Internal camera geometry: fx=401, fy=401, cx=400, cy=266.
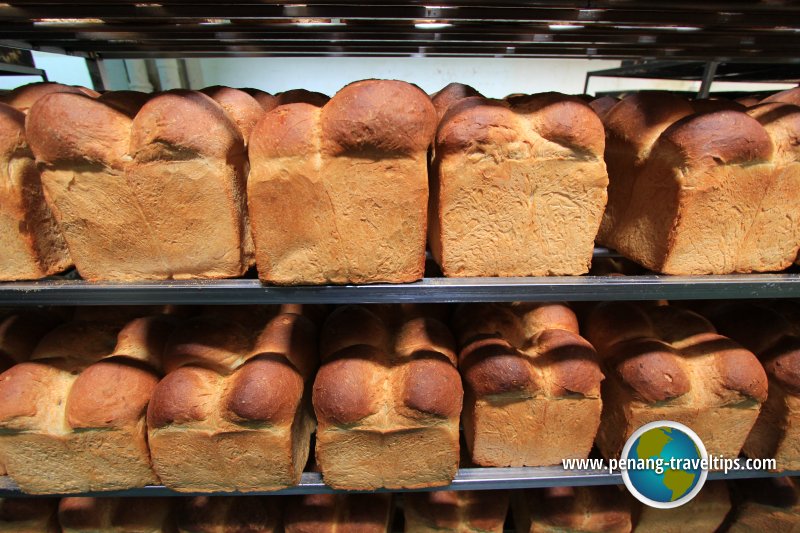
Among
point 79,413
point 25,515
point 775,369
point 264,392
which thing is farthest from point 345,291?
point 25,515

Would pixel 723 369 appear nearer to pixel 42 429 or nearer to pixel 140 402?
pixel 140 402

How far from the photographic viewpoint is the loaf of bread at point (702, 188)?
1.07 metres

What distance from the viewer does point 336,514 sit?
1525 millimetres

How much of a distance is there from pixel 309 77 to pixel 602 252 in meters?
3.20

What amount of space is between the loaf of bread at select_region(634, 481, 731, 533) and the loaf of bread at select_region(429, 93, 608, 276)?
1.14 metres

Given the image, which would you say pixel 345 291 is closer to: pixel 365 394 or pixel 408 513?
pixel 365 394

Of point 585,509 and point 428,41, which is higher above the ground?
point 428,41

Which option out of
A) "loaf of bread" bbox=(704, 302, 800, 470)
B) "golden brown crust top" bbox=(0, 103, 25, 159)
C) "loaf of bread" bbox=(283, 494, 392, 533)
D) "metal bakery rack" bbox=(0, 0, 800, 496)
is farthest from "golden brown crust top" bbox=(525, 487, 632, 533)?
"golden brown crust top" bbox=(0, 103, 25, 159)

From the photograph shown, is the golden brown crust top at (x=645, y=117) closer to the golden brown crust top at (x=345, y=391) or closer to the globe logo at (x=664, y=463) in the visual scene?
the globe logo at (x=664, y=463)

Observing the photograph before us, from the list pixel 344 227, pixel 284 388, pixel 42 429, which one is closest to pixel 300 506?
pixel 284 388

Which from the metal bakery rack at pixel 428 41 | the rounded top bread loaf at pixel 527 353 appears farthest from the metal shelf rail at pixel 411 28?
the rounded top bread loaf at pixel 527 353

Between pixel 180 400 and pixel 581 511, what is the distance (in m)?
1.48

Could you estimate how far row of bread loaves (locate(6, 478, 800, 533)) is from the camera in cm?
150

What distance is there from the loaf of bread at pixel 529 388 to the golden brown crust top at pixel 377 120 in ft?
2.31
